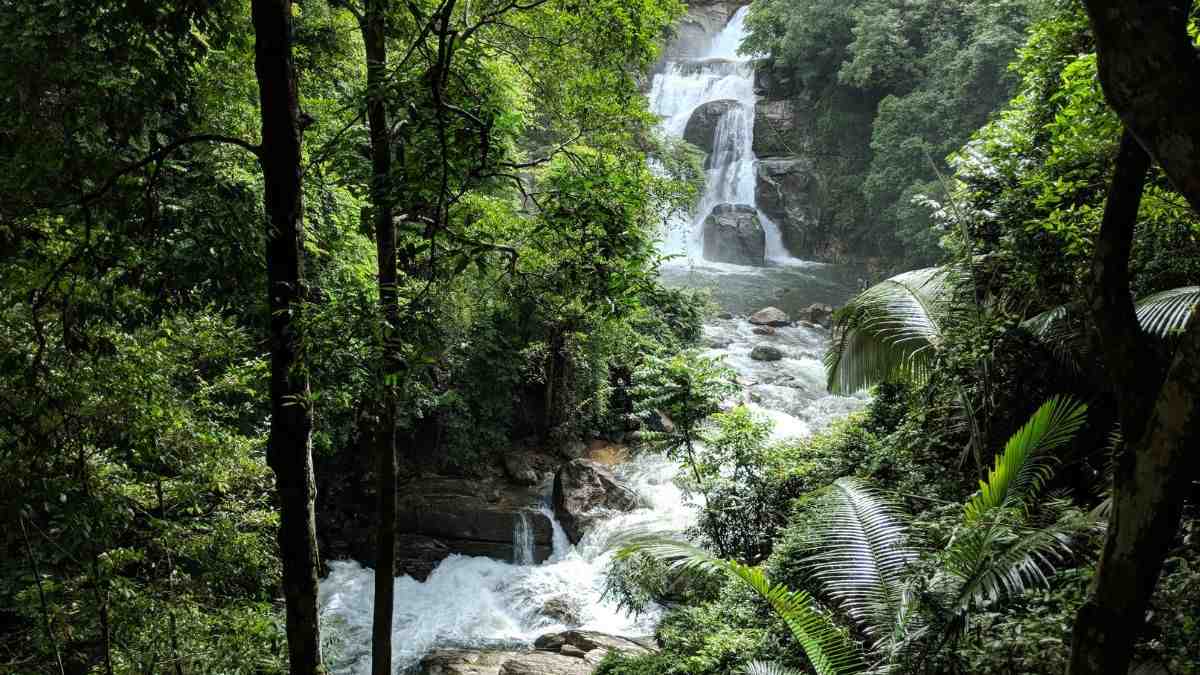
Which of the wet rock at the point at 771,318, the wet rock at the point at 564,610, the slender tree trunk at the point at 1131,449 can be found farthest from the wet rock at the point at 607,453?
the slender tree trunk at the point at 1131,449

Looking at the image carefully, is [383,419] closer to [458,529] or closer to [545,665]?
[545,665]

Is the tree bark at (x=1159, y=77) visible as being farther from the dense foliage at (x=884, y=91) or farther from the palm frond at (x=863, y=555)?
the dense foliage at (x=884, y=91)

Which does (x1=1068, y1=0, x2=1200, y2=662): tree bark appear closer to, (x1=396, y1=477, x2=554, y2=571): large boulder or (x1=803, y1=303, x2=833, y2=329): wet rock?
(x1=396, y1=477, x2=554, y2=571): large boulder

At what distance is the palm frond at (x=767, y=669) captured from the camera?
14.6 ft

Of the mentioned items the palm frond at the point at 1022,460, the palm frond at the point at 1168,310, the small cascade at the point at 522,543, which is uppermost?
the palm frond at the point at 1168,310

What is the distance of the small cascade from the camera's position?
11383 mm

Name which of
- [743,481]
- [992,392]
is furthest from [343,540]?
[992,392]

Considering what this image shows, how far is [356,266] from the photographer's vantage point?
804 centimetres

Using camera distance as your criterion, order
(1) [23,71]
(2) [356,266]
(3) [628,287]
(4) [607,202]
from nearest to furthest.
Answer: (3) [628,287]
(4) [607,202]
(1) [23,71]
(2) [356,266]

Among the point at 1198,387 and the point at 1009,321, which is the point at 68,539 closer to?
the point at 1198,387

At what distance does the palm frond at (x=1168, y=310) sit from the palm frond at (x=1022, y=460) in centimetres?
65

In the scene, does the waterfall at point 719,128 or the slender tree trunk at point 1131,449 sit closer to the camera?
the slender tree trunk at point 1131,449

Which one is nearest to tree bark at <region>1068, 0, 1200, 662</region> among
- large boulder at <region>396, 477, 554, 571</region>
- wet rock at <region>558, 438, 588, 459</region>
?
large boulder at <region>396, 477, 554, 571</region>

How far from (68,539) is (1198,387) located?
5.73 m
